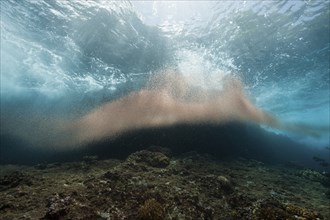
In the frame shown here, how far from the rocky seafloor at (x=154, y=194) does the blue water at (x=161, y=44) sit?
35.8ft

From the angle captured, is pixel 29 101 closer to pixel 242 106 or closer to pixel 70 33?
pixel 70 33

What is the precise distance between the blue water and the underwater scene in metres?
0.14

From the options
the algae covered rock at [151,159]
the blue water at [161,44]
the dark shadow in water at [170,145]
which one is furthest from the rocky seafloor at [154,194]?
the blue water at [161,44]

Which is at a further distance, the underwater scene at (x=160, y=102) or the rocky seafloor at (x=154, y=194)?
the underwater scene at (x=160, y=102)

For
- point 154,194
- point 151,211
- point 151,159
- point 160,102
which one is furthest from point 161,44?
point 151,211

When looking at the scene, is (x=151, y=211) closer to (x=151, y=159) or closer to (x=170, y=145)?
(x=151, y=159)

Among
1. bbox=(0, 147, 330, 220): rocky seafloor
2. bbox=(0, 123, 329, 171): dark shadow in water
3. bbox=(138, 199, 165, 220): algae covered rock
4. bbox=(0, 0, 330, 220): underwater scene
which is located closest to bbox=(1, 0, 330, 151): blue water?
bbox=(0, 0, 330, 220): underwater scene

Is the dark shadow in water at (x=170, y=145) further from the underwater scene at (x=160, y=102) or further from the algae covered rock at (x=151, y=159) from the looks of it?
the algae covered rock at (x=151, y=159)

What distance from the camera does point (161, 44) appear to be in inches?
882

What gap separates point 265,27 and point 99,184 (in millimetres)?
17515

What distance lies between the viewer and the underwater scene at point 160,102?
36.0 ft

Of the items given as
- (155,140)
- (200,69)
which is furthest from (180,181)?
(200,69)

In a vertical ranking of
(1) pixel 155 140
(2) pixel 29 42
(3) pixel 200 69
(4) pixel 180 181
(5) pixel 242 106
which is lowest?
(4) pixel 180 181

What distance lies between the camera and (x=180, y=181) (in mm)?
13242
